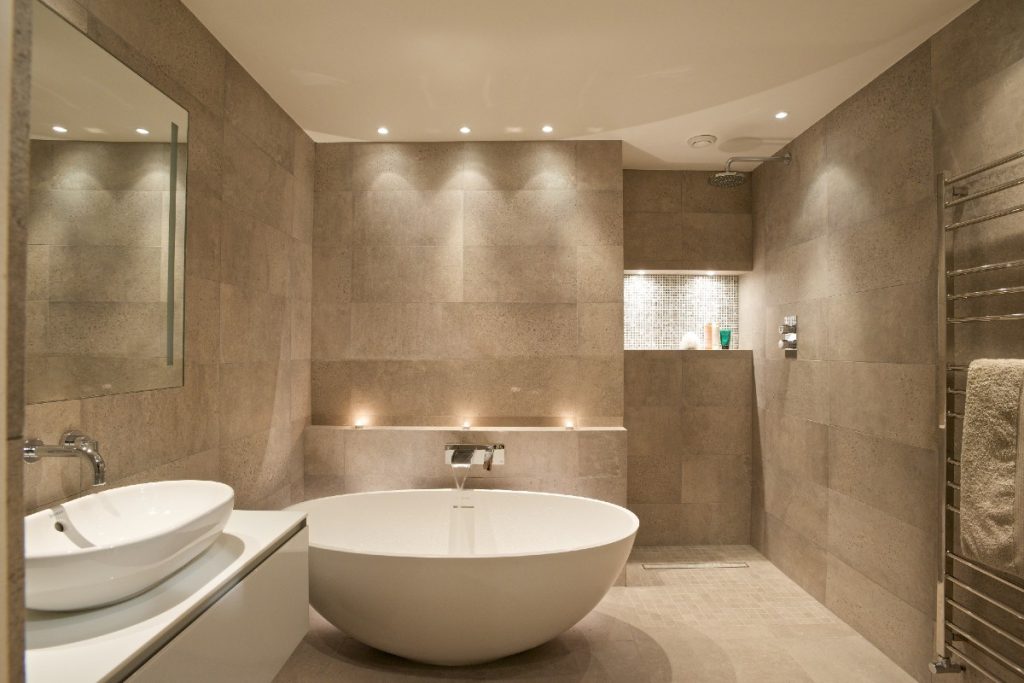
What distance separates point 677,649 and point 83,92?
126 inches

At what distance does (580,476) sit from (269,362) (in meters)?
1.87

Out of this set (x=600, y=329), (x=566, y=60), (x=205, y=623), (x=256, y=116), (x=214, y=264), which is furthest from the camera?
(x=600, y=329)

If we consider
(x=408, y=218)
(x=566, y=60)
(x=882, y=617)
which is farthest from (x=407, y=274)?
(x=882, y=617)

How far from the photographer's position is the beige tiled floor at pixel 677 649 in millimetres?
2643

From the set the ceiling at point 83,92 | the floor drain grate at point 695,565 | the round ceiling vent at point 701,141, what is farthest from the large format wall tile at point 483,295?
the ceiling at point 83,92

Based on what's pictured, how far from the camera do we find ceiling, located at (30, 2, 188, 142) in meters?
1.67

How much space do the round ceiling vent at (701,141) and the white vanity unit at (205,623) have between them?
10.4 feet

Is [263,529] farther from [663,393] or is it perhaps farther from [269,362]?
[663,393]

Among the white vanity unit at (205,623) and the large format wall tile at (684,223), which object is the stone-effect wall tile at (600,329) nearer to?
the large format wall tile at (684,223)

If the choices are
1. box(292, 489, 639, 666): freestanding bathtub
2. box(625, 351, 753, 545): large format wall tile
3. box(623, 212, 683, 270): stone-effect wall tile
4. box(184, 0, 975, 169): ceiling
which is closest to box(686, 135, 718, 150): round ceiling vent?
box(184, 0, 975, 169): ceiling

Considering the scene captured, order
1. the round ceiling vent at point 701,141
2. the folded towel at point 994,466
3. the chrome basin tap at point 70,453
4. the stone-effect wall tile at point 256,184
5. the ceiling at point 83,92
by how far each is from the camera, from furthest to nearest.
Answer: the round ceiling vent at point 701,141 < the stone-effect wall tile at point 256,184 < the folded towel at point 994,466 < the ceiling at point 83,92 < the chrome basin tap at point 70,453

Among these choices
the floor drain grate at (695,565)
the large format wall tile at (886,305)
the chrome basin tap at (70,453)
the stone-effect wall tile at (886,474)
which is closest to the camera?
the chrome basin tap at (70,453)

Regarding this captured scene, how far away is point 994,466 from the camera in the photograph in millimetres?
1959

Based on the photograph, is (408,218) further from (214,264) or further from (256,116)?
(214,264)
